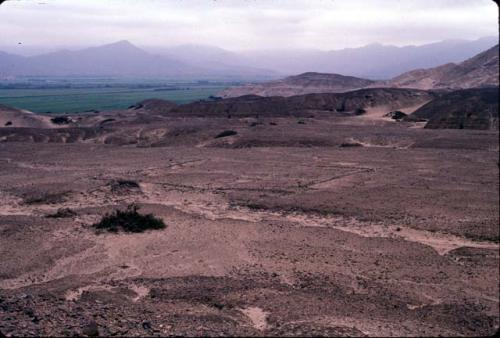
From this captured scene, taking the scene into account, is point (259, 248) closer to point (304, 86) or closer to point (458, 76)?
point (458, 76)

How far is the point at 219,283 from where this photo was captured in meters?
10.7

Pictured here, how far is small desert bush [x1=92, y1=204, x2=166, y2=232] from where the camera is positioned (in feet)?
50.0

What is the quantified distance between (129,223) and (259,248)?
4619mm

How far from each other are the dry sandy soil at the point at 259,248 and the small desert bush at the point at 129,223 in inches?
17.3

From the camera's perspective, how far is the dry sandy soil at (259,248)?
841cm

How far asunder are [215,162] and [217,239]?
1404 cm

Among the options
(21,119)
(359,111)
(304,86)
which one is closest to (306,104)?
(359,111)

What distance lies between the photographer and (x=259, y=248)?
13.2m

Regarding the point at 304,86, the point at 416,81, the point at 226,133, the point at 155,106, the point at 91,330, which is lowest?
the point at 91,330

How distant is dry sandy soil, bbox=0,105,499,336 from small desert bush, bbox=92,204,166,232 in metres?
0.44

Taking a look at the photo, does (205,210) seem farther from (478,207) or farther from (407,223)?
(478,207)

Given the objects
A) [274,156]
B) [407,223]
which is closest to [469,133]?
[274,156]

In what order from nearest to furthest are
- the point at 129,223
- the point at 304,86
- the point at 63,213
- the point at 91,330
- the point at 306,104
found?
the point at 91,330 → the point at 129,223 → the point at 63,213 → the point at 306,104 → the point at 304,86

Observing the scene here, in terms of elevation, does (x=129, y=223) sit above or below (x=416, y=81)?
below
